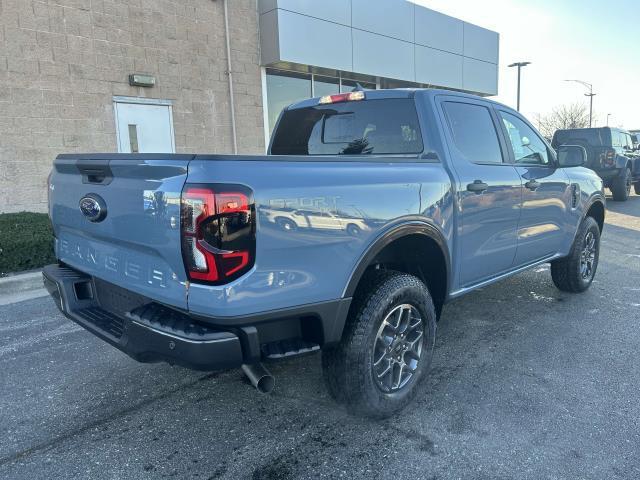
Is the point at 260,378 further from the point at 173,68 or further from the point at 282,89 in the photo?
the point at 282,89

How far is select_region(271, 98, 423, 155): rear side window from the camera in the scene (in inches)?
136

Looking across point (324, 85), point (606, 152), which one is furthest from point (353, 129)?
point (606, 152)

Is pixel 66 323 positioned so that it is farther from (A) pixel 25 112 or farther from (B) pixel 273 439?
(A) pixel 25 112

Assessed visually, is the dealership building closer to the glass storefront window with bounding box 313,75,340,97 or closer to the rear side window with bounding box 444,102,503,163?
the glass storefront window with bounding box 313,75,340,97

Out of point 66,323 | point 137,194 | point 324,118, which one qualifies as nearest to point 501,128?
point 324,118

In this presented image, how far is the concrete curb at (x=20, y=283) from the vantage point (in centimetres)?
586

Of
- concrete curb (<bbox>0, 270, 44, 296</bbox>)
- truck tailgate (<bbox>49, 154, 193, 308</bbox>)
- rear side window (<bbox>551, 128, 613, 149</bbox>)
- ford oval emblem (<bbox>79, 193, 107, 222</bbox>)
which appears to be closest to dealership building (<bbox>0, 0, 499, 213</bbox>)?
concrete curb (<bbox>0, 270, 44, 296</bbox>)

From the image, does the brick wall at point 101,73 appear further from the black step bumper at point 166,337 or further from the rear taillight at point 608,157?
the rear taillight at point 608,157

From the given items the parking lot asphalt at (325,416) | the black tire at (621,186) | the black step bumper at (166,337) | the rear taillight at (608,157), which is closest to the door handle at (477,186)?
the parking lot asphalt at (325,416)

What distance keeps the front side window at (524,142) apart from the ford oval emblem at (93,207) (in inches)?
125

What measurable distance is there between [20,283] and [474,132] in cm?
554

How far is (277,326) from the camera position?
2.29m

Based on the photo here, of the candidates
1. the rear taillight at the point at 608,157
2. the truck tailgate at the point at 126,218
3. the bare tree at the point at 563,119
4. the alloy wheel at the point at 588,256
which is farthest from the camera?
the bare tree at the point at 563,119

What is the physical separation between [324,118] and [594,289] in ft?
12.5
